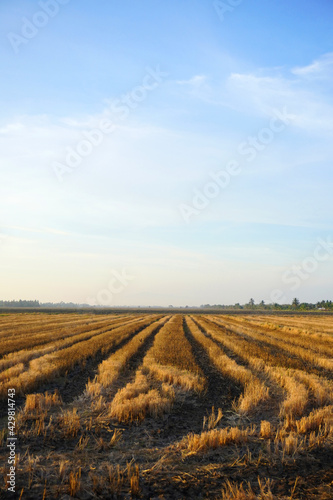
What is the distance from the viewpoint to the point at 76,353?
16891mm

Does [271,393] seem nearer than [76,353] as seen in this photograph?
Yes

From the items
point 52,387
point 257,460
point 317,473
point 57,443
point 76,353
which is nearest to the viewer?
point 317,473

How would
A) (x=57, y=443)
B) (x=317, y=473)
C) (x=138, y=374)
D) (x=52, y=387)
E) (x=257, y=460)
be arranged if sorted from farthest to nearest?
(x=138, y=374), (x=52, y=387), (x=57, y=443), (x=257, y=460), (x=317, y=473)

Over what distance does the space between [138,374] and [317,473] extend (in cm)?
786

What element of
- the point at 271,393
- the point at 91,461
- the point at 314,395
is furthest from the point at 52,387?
the point at 314,395

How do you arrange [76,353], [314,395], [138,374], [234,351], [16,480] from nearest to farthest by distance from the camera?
[16,480] → [314,395] → [138,374] → [76,353] → [234,351]

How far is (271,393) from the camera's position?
1020 centimetres

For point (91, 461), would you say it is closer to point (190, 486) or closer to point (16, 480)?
point (16, 480)

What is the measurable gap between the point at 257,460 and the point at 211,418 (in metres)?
2.33

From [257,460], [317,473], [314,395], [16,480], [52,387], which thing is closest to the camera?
[16,480]

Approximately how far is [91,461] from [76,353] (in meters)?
11.6

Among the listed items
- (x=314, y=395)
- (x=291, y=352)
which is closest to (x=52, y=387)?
(x=314, y=395)

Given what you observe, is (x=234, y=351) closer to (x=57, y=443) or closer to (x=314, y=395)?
(x=314, y=395)

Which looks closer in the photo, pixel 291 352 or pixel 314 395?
pixel 314 395
